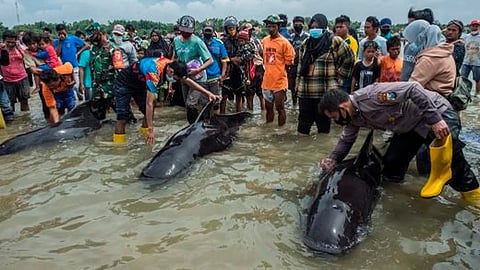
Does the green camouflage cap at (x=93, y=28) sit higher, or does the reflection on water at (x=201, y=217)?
the green camouflage cap at (x=93, y=28)

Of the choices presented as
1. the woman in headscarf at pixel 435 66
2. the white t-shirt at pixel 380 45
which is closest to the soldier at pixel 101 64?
the white t-shirt at pixel 380 45

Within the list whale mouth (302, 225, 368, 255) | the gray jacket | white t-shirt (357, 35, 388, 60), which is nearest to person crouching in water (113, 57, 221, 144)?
white t-shirt (357, 35, 388, 60)

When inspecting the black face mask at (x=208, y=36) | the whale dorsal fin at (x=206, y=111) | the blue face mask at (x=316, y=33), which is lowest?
the whale dorsal fin at (x=206, y=111)

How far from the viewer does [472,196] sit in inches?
189

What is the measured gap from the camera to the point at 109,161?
6.66m

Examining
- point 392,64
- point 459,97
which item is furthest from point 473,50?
point 459,97

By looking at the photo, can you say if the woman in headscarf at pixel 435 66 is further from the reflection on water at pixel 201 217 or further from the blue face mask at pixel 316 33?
the blue face mask at pixel 316 33

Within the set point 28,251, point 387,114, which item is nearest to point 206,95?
point 387,114

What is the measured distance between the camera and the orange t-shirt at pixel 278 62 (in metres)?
8.00

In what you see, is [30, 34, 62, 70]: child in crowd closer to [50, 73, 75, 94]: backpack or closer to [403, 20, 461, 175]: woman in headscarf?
[50, 73, 75, 94]: backpack

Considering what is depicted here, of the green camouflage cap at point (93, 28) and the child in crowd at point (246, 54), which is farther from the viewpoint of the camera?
the child in crowd at point (246, 54)

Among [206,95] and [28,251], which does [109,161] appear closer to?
[206,95]

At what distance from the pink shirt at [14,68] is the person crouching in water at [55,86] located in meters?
1.94

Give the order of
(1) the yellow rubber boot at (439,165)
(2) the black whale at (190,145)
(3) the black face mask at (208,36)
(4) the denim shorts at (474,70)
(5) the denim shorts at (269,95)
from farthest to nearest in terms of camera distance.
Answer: (4) the denim shorts at (474,70), (3) the black face mask at (208,36), (5) the denim shorts at (269,95), (2) the black whale at (190,145), (1) the yellow rubber boot at (439,165)
